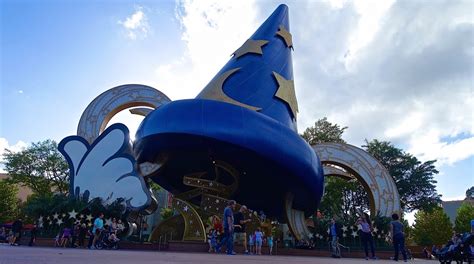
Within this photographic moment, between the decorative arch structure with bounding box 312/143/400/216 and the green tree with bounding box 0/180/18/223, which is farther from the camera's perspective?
the green tree with bounding box 0/180/18/223

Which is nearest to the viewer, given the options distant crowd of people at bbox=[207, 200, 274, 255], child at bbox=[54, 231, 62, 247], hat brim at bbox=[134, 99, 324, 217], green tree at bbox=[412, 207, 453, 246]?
distant crowd of people at bbox=[207, 200, 274, 255]

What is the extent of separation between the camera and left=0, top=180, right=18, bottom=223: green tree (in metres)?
42.5

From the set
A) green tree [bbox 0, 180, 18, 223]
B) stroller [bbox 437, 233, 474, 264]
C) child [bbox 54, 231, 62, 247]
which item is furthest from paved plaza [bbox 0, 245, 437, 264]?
green tree [bbox 0, 180, 18, 223]

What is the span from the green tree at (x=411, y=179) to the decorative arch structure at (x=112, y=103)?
23.2 m

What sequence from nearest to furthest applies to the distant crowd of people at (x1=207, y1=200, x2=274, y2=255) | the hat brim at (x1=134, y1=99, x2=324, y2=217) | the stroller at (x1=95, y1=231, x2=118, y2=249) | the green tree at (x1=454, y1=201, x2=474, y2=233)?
the distant crowd of people at (x1=207, y1=200, x2=274, y2=255), the stroller at (x1=95, y1=231, x2=118, y2=249), the hat brim at (x1=134, y1=99, x2=324, y2=217), the green tree at (x1=454, y1=201, x2=474, y2=233)

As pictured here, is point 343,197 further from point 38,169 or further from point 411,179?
point 38,169

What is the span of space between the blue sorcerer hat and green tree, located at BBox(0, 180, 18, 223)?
29.4 meters

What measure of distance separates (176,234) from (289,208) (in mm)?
6065

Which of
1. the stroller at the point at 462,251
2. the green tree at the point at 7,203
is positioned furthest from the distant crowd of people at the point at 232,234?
the green tree at the point at 7,203

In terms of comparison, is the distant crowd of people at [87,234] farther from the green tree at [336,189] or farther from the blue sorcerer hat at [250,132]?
the green tree at [336,189]

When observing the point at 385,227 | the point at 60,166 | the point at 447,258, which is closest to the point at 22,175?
the point at 60,166

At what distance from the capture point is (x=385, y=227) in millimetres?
18859

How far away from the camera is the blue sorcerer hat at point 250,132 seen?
16.3m

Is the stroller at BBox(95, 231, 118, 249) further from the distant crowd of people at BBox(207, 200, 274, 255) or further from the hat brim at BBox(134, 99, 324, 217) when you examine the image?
the hat brim at BBox(134, 99, 324, 217)
